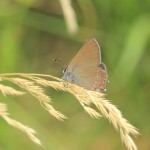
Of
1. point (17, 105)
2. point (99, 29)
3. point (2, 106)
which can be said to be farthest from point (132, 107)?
point (2, 106)

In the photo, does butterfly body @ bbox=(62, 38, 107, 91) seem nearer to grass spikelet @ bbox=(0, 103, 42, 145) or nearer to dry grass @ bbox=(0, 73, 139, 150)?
dry grass @ bbox=(0, 73, 139, 150)

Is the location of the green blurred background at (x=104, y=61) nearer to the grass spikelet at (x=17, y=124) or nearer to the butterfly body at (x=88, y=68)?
the butterfly body at (x=88, y=68)

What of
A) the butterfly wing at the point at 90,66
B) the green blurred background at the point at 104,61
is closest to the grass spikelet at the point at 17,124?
Answer: the butterfly wing at the point at 90,66

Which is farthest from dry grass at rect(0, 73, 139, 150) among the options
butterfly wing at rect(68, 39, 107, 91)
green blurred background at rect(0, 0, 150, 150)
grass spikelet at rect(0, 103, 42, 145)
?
green blurred background at rect(0, 0, 150, 150)

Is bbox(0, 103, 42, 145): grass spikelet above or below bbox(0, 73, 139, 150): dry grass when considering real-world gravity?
below

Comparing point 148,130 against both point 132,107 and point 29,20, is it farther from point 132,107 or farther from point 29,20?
point 29,20

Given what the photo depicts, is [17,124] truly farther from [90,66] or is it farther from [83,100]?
[90,66]

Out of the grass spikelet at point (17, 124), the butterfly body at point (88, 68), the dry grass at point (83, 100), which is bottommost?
the grass spikelet at point (17, 124)

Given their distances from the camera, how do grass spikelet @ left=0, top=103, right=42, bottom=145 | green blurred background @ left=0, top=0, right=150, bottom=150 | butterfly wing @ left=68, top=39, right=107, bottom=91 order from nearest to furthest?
grass spikelet @ left=0, top=103, right=42, bottom=145
butterfly wing @ left=68, top=39, right=107, bottom=91
green blurred background @ left=0, top=0, right=150, bottom=150
